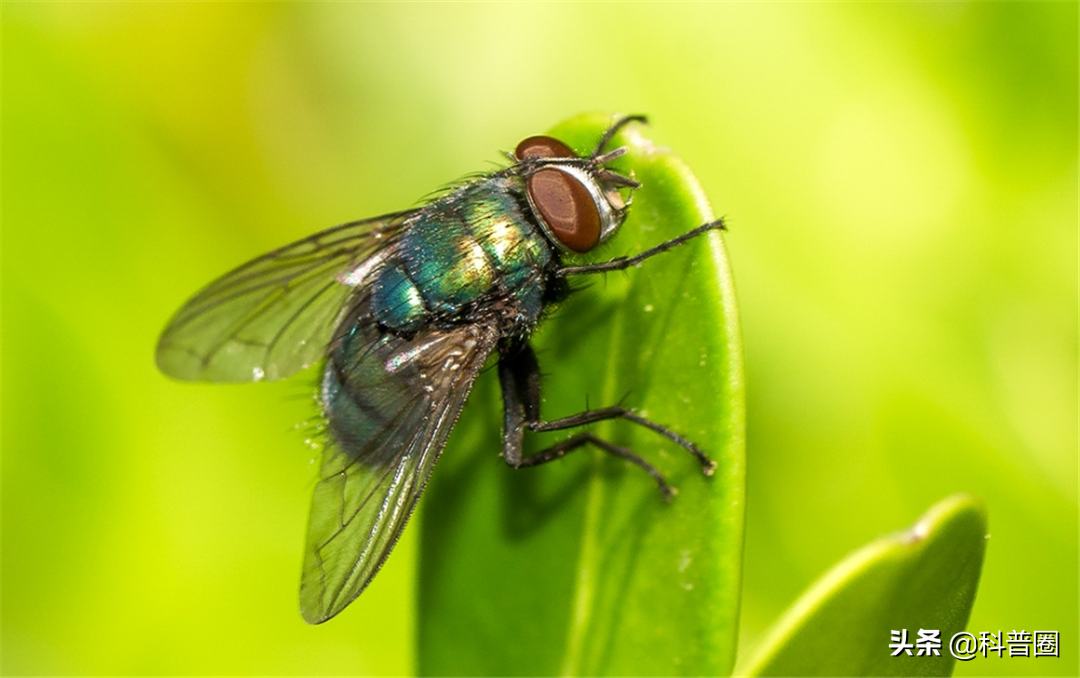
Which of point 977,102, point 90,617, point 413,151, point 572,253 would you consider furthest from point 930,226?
point 90,617

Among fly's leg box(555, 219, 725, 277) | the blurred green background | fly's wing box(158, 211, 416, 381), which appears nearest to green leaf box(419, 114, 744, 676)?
fly's leg box(555, 219, 725, 277)

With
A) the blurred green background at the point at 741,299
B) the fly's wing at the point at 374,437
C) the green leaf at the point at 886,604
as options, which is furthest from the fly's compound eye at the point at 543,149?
the green leaf at the point at 886,604

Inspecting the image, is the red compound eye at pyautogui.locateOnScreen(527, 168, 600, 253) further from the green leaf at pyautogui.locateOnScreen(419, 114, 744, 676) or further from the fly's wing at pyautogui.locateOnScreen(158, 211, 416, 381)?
the fly's wing at pyautogui.locateOnScreen(158, 211, 416, 381)

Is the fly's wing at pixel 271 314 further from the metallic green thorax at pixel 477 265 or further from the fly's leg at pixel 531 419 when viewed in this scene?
the fly's leg at pixel 531 419

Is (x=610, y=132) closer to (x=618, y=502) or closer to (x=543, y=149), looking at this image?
(x=543, y=149)

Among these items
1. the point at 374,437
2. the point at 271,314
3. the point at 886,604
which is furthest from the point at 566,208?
the point at 886,604

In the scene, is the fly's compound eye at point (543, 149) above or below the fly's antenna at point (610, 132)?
above

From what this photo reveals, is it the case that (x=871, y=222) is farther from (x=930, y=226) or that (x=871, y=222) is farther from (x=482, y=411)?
(x=482, y=411)
